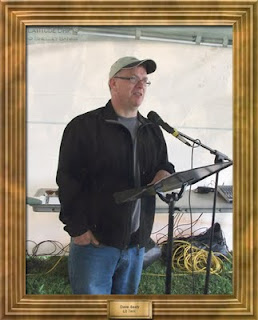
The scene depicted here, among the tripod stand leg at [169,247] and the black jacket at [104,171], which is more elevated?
the black jacket at [104,171]

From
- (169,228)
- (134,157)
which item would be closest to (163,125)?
(134,157)

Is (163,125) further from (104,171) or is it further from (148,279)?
(148,279)

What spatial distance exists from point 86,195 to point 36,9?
Answer: 40 cm

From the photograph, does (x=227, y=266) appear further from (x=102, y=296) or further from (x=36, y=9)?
(x=36, y=9)

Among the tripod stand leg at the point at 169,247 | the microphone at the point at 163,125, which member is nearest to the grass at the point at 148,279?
the tripod stand leg at the point at 169,247

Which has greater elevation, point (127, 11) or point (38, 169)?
point (127, 11)

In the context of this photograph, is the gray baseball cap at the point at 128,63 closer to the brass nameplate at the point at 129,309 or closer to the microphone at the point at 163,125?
the microphone at the point at 163,125

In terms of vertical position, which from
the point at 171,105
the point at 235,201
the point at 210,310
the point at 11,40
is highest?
the point at 11,40

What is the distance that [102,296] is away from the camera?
34.5 inches

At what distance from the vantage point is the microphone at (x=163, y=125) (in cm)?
88

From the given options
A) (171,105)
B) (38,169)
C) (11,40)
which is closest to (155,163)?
(171,105)

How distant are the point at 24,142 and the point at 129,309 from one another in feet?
1.36

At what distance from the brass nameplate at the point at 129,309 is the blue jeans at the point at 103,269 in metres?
0.03

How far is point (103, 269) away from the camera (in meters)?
0.90
